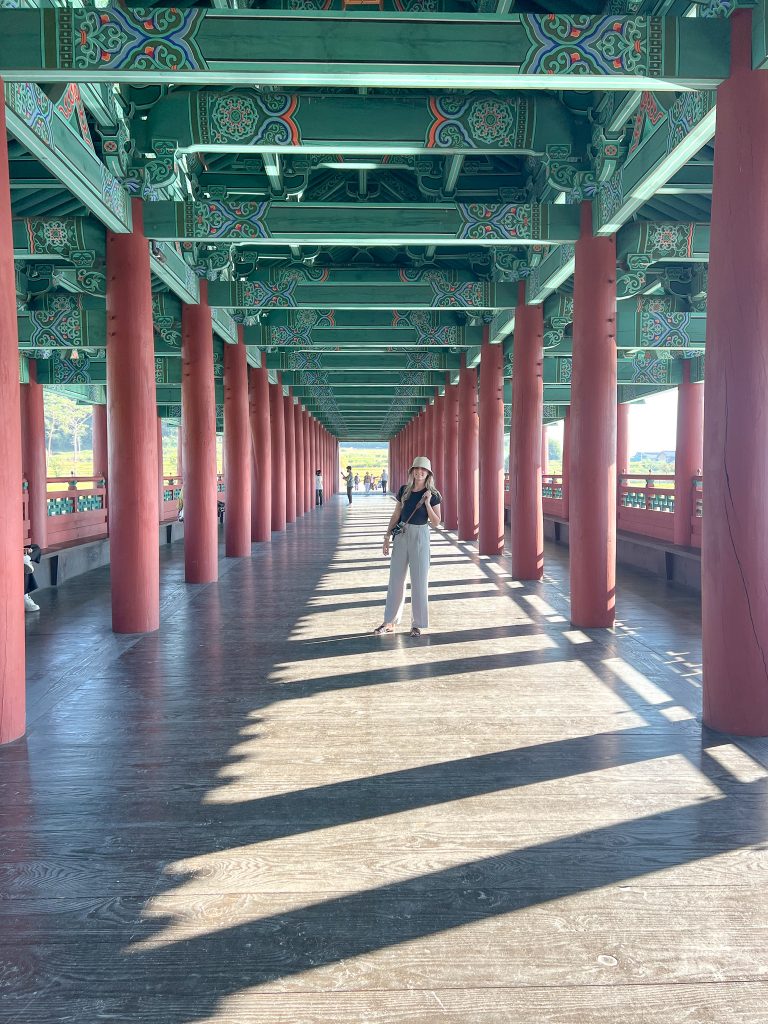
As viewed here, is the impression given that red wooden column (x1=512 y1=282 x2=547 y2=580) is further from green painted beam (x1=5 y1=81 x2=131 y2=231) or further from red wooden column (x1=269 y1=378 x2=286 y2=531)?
red wooden column (x1=269 y1=378 x2=286 y2=531)

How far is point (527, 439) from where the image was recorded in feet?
34.8

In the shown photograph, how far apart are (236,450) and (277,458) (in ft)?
19.1

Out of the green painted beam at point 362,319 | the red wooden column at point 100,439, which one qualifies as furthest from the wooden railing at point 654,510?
the red wooden column at point 100,439

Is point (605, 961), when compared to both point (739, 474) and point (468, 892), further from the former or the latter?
point (739, 474)

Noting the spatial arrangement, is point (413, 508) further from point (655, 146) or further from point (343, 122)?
point (655, 146)

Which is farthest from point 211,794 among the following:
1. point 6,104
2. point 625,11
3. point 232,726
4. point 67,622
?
point 625,11

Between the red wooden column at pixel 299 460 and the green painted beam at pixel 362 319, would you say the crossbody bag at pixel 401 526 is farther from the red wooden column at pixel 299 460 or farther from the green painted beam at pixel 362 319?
the red wooden column at pixel 299 460

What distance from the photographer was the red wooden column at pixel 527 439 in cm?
1045

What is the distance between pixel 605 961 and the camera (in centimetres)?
233

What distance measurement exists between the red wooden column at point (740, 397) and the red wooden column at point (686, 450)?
8.52 meters

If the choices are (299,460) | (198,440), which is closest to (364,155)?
(198,440)

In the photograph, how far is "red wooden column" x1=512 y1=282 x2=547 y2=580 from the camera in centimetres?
1045

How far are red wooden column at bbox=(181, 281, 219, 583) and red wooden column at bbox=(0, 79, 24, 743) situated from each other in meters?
6.06

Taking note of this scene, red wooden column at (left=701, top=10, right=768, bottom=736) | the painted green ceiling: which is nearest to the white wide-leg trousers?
red wooden column at (left=701, top=10, right=768, bottom=736)
